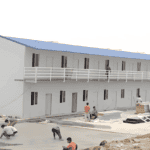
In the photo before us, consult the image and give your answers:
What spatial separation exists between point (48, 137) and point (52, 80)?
8.44 m

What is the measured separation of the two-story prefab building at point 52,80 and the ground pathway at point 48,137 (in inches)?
139

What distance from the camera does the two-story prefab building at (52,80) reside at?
25125 millimetres

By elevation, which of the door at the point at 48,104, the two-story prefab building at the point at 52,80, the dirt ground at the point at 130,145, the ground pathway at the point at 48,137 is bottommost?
the ground pathway at the point at 48,137

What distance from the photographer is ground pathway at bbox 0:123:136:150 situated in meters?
16.2

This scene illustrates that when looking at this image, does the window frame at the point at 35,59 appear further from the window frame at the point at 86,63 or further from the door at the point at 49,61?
the window frame at the point at 86,63

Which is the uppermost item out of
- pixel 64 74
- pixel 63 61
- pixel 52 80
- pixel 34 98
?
pixel 63 61

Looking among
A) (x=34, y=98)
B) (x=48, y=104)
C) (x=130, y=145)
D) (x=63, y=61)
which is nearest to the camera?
(x=130, y=145)

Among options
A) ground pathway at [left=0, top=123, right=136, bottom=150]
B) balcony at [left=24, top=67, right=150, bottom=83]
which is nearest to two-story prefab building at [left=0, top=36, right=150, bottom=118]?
balcony at [left=24, top=67, right=150, bottom=83]

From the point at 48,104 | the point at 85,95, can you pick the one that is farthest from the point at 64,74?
the point at 85,95

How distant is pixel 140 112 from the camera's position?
3038cm

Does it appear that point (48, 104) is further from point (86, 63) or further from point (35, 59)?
point (86, 63)

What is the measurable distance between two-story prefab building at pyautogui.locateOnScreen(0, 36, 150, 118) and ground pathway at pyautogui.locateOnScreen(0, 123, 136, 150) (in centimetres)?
352

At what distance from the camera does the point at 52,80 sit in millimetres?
25891

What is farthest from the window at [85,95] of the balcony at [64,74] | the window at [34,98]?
the window at [34,98]
